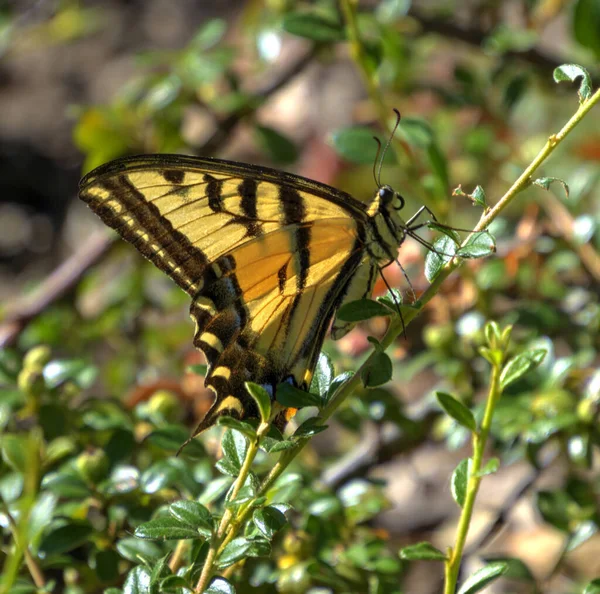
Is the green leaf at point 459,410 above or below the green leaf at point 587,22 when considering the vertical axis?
below

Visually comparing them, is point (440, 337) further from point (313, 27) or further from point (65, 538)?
point (65, 538)

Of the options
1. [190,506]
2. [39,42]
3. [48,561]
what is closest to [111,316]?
[48,561]

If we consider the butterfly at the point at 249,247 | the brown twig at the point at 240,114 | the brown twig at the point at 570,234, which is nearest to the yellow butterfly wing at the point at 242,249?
the butterfly at the point at 249,247

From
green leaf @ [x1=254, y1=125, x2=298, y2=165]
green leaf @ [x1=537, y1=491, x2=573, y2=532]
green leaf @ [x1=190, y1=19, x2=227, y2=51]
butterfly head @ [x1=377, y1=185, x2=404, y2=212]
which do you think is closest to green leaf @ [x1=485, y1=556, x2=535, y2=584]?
green leaf @ [x1=537, y1=491, x2=573, y2=532]

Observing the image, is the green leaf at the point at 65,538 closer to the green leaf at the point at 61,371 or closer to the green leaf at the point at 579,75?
the green leaf at the point at 61,371

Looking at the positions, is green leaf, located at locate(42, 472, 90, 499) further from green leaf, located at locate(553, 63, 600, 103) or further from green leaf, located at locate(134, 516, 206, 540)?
green leaf, located at locate(553, 63, 600, 103)
